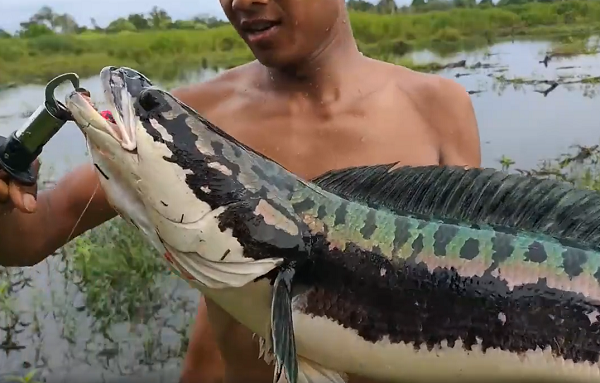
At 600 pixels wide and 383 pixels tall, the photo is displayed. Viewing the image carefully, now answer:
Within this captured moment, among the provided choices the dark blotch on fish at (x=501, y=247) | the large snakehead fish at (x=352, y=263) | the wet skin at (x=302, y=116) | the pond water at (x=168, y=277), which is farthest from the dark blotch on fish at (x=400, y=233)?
the pond water at (x=168, y=277)

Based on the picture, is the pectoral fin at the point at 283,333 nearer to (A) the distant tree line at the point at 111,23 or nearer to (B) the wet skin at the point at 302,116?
(B) the wet skin at the point at 302,116

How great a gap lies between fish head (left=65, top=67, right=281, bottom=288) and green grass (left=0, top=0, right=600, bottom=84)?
1.15 metres

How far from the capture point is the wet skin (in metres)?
1.03

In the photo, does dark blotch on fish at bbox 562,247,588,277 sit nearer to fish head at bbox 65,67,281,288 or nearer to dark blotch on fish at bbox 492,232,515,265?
dark blotch on fish at bbox 492,232,515,265

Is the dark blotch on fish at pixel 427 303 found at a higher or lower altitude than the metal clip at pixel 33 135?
lower

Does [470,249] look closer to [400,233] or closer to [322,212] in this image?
[400,233]

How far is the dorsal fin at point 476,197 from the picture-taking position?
2.73 feet

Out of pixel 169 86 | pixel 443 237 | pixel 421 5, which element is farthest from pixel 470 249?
pixel 421 5

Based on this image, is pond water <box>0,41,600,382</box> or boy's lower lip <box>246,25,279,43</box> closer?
boy's lower lip <box>246,25,279,43</box>

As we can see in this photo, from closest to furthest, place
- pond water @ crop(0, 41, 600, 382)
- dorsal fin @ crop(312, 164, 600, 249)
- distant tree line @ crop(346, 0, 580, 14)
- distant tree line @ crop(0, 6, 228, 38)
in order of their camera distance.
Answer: dorsal fin @ crop(312, 164, 600, 249), distant tree line @ crop(0, 6, 228, 38), distant tree line @ crop(346, 0, 580, 14), pond water @ crop(0, 41, 600, 382)

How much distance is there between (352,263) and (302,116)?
1.31 ft

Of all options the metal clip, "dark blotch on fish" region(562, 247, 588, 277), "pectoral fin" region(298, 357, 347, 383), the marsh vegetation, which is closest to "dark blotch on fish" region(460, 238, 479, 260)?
"dark blotch on fish" region(562, 247, 588, 277)

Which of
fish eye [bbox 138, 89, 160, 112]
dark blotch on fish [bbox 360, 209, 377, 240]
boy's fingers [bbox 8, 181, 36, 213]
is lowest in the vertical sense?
dark blotch on fish [bbox 360, 209, 377, 240]

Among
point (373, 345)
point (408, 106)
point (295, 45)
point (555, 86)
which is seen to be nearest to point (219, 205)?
point (373, 345)
